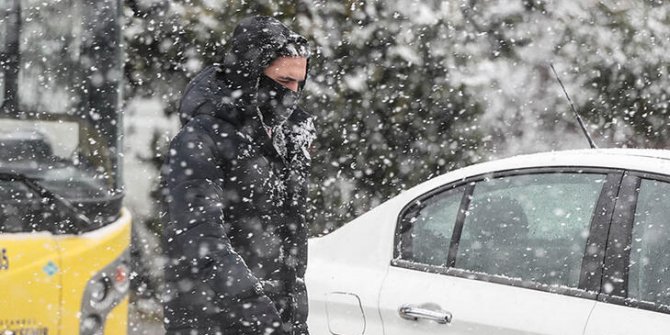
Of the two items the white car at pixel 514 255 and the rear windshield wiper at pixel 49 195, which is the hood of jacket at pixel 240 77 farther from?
the rear windshield wiper at pixel 49 195

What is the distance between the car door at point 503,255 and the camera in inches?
147

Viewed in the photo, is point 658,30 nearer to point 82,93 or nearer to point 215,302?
point 82,93

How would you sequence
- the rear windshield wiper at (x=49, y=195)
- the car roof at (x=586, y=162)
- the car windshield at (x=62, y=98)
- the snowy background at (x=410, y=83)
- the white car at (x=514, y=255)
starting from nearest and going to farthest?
the white car at (x=514, y=255), the car roof at (x=586, y=162), the rear windshield wiper at (x=49, y=195), the car windshield at (x=62, y=98), the snowy background at (x=410, y=83)

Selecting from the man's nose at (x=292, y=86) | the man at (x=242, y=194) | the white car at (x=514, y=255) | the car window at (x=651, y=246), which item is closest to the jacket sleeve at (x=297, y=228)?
the man at (x=242, y=194)

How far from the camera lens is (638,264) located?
11.7ft

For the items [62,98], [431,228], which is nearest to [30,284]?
[62,98]

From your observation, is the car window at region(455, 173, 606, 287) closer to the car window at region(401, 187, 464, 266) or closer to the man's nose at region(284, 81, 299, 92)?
the car window at region(401, 187, 464, 266)

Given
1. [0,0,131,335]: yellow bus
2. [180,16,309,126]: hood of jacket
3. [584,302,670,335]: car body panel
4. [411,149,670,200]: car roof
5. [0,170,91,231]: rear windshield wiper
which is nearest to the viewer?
[584,302,670,335]: car body panel

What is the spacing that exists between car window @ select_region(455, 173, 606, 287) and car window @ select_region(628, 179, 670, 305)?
0.60ft

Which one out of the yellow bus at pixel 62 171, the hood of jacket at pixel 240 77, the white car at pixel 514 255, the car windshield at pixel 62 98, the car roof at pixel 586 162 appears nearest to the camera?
the white car at pixel 514 255

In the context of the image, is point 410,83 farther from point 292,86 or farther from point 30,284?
point 292,86

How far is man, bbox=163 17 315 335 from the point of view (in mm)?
3662

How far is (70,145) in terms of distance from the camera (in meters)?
5.67

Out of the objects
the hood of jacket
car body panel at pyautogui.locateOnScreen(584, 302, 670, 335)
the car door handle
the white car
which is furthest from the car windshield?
car body panel at pyautogui.locateOnScreen(584, 302, 670, 335)
